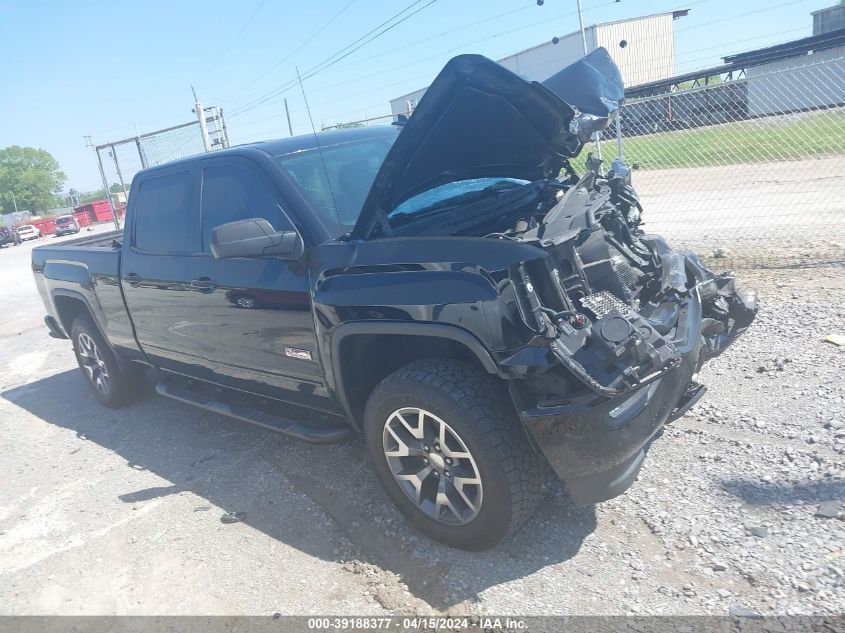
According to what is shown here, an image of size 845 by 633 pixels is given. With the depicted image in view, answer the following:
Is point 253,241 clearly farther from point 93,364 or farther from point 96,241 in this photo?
point 96,241

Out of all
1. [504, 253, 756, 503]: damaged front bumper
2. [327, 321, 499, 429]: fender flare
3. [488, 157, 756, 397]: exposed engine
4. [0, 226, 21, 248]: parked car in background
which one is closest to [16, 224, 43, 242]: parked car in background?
[0, 226, 21, 248]: parked car in background

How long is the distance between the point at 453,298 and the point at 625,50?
30.8 metres

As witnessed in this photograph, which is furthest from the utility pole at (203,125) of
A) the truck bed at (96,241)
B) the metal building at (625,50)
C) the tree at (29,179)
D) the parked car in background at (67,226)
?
the tree at (29,179)

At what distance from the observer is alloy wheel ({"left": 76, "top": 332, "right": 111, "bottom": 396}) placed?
589 cm

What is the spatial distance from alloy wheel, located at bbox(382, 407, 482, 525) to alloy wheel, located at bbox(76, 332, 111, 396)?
377 cm

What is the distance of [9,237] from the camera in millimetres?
40031

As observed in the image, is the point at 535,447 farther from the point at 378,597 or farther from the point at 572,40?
the point at 572,40

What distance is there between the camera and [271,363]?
3908 millimetres

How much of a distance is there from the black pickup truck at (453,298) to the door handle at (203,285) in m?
0.02

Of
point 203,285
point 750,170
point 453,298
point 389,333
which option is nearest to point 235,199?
point 203,285

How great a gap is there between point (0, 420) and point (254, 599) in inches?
178

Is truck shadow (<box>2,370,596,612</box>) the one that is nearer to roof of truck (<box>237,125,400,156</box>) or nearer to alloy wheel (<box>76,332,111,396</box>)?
alloy wheel (<box>76,332,111,396</box>)

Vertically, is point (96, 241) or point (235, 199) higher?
point (235, 199)

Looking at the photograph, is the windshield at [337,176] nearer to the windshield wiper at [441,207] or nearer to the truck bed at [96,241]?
the windshield wiper at [441,207]
